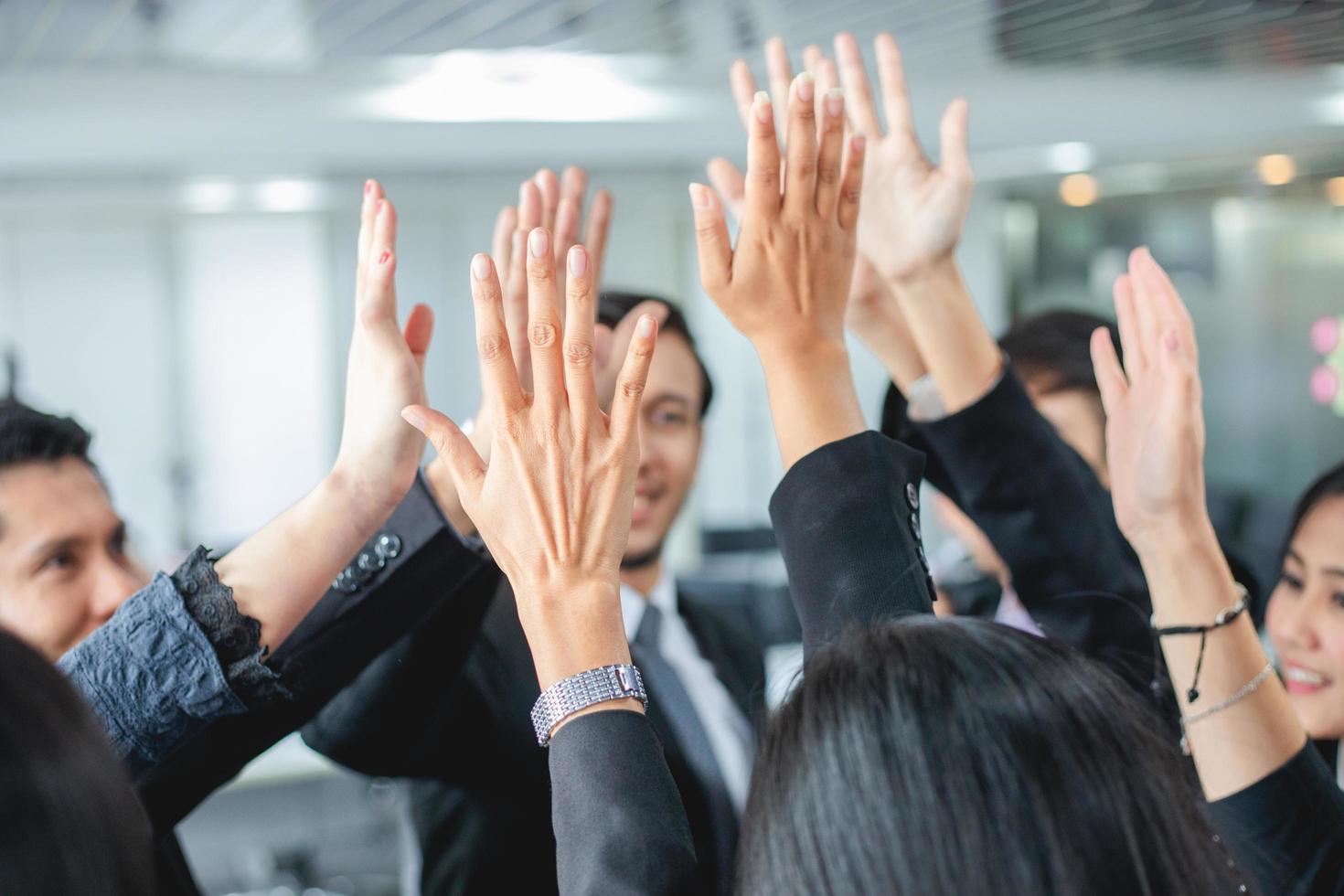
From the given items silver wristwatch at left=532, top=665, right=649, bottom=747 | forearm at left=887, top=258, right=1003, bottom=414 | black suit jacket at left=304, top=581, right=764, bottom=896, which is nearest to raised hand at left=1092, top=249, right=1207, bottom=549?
forearm at left=887, top=258, right=1003, bottom=414

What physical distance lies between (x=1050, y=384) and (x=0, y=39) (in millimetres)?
1849

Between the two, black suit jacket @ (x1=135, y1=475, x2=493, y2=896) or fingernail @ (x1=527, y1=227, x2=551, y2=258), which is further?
black suit jacket @ (x1=135, y1=475, x2=493, y2=896)

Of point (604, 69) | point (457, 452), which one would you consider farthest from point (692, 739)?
point (604, 69)

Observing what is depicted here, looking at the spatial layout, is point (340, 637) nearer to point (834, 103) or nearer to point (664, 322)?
point (834, 103)

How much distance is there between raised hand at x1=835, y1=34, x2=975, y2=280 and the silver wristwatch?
62cm

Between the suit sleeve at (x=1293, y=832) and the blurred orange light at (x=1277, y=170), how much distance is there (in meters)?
4.30

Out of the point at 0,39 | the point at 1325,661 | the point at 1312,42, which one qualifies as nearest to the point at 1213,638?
the point at 1325,661

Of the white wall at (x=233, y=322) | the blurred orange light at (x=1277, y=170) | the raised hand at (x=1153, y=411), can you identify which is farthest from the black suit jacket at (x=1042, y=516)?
the white wall at (x=233, y=322)

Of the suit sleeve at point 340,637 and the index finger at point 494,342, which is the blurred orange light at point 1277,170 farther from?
the index finger at point 494,342

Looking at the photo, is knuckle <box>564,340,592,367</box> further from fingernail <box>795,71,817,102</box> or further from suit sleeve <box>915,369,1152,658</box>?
suit sleeve <box>915,369,1152,658</box>

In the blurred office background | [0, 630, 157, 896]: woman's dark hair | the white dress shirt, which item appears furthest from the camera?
the blurred office background

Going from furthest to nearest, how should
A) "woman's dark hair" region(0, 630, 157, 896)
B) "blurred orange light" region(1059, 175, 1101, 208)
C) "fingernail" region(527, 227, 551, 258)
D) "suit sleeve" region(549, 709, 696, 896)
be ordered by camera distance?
"blurred orange light" region(1059, 175, 1101, 208)
"fingernail" region(527, 227, 551, 258)
"suit sleeve" region(549, 709, 696, 896)
"woman's dark hair" region(0, 630, 157, 896)

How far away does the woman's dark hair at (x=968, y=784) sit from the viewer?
0.70m

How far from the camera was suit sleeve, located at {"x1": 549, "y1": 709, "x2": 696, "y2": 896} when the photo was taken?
2.60ft
